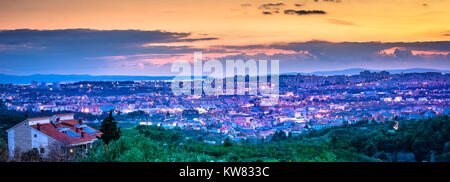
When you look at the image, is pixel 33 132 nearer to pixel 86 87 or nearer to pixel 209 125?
pixel 209 125

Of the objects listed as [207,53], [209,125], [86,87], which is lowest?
[209,125]

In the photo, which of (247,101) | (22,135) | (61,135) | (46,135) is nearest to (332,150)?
(61,135)

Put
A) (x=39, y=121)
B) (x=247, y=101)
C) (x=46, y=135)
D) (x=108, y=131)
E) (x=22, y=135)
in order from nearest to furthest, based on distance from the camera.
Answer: (x=108, y=131)
(x=46, y=135)
(x=22, y=135)
(x=39, y=121)
(x=247, y=101)

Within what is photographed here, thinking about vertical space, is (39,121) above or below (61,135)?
above

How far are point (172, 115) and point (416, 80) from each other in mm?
18259

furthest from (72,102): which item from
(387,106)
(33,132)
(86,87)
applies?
(387,106)

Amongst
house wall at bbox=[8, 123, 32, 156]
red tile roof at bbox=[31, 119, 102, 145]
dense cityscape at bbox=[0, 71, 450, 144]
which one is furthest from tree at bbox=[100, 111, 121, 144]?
dense cityscape at bbox=[0, 71, 450, 144]

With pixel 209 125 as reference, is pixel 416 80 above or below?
above

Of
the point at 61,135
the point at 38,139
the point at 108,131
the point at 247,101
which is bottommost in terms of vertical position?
the point at 38,139

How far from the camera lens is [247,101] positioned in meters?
35.4

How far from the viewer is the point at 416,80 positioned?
29000 millimetres

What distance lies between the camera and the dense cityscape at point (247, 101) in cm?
2488

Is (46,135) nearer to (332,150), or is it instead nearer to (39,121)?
(39,121)

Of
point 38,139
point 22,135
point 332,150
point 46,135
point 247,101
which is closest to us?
point 332,150
